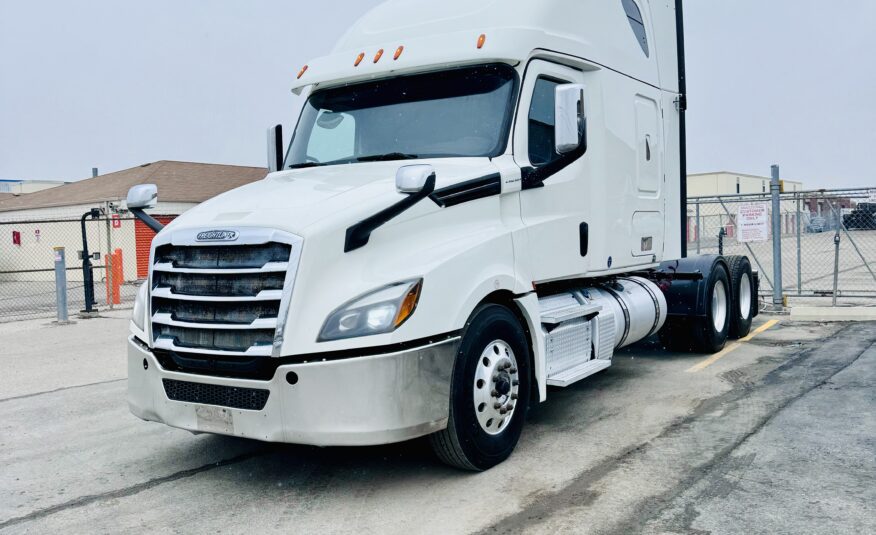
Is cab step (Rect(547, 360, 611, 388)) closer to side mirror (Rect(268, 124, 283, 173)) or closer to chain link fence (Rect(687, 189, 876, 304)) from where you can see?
side mirror (Rect(268, 124, 283, 173))

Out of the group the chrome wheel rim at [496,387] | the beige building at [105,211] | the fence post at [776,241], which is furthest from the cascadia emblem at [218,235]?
the beige building at [105,211]

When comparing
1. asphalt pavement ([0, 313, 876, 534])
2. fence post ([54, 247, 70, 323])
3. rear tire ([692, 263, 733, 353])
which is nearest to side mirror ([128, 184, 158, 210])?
asphalt pavement ([0, 313, 876, 534])

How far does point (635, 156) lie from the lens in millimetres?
7441

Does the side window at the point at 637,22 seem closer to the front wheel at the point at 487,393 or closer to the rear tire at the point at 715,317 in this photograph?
the rear tire at the point at 715,317

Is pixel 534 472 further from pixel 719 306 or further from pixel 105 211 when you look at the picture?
pixel 105 211

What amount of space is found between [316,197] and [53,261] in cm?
3456

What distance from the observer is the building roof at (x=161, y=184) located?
33375 millimetres

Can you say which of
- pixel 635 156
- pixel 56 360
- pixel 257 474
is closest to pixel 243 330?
pixel 257 474

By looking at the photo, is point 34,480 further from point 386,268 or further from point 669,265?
point 669,265

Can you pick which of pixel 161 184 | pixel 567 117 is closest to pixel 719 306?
pixel 567 117

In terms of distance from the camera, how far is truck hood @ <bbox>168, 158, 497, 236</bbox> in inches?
180

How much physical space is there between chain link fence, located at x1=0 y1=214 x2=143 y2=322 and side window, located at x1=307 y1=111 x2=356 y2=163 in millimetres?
12827

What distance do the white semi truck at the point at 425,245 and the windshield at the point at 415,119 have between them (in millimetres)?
16

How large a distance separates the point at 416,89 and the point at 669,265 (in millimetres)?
4669
